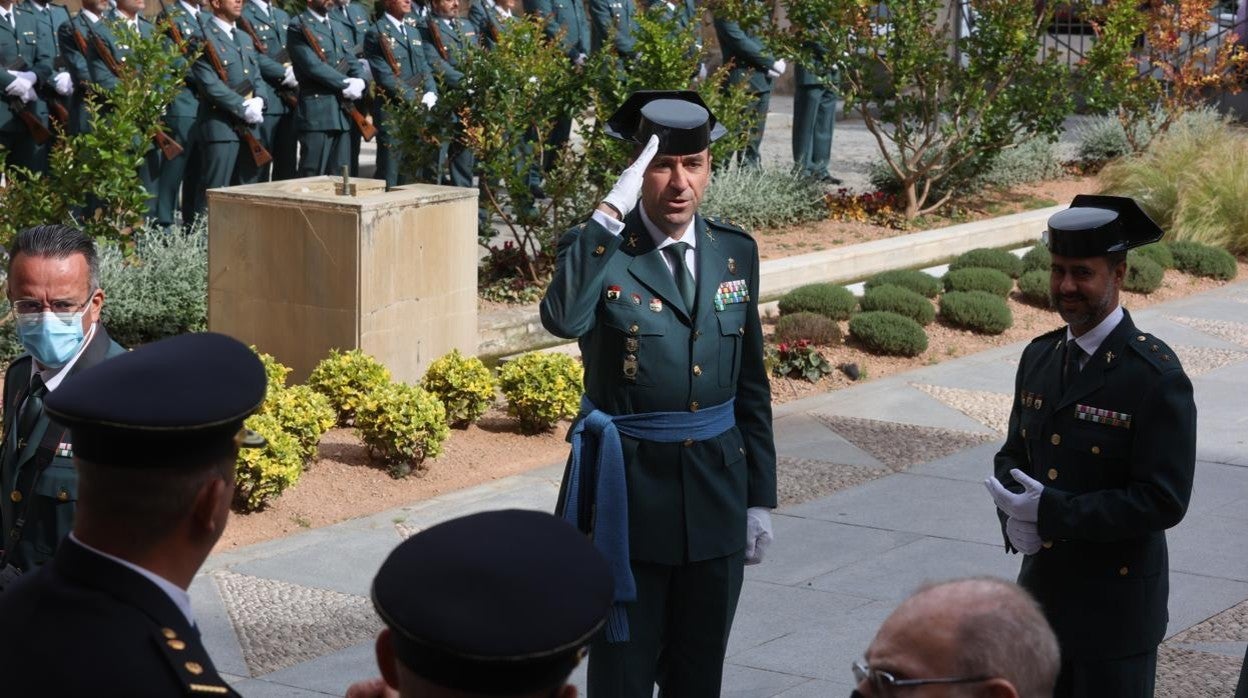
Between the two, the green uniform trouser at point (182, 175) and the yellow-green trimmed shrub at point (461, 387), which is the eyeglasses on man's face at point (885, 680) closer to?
Result: the yellow-green trimmed shrub at point (461, 387)

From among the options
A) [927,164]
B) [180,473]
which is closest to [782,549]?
[180,473]

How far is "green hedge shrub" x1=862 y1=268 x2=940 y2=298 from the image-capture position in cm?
1136

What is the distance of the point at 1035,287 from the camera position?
11758 millimetres

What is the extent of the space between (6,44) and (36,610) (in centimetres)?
1162

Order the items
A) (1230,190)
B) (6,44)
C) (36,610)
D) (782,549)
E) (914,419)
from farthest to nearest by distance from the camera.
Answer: (1230,190), (6,44), (914,419), (782,549), (36,610)

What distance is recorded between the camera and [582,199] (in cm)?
1135

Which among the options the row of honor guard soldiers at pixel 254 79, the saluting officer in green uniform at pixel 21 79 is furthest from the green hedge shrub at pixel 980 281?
the saluting officer in green uniform at pixel 21 79

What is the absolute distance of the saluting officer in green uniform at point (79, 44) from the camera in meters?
12.2

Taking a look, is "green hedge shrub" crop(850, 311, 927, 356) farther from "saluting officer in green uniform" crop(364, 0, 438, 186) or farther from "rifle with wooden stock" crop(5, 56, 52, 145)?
"rifle with wooden stock" crop(5, 56, 52, 145)

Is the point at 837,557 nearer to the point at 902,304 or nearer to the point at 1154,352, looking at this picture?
the point at 1154,352

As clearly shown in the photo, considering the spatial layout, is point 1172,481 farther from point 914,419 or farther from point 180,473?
point 914,419

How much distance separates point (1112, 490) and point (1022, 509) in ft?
0.69

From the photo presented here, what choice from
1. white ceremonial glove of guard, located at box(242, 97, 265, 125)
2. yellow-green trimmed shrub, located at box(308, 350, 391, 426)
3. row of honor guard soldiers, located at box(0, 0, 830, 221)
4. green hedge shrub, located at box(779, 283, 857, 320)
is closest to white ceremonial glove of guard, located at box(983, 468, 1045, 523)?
yellow-green trimmed shrub, located at box(308, 350, 391, 426)

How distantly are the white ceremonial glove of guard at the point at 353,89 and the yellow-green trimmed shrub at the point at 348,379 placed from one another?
6.05 meters
